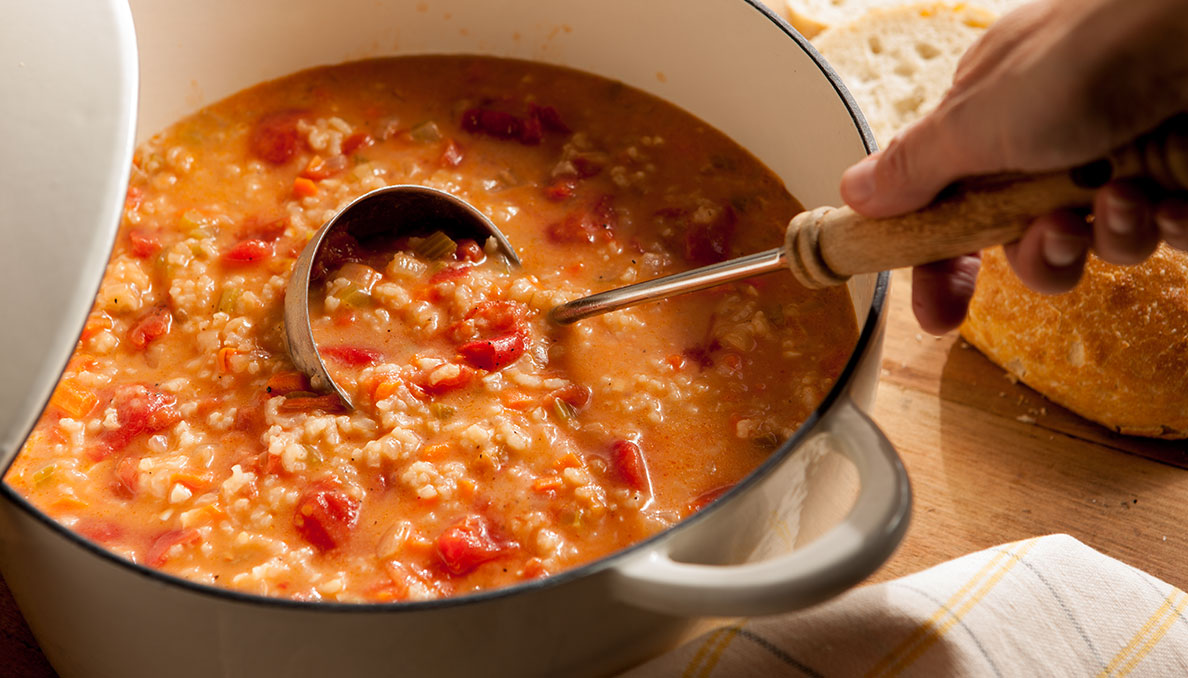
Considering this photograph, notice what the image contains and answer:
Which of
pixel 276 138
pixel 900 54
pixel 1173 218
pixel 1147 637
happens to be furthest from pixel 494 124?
pixel 1147 637

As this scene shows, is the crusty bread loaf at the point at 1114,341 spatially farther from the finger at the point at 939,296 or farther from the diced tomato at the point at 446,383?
the diced tomato at the point at 446,383

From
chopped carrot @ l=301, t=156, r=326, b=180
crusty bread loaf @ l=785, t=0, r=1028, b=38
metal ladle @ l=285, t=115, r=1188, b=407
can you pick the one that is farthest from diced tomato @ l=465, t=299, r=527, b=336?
crusty bread loaf @ l=785, t=0, r=1028, b=38

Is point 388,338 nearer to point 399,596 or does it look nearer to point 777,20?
point 399,596

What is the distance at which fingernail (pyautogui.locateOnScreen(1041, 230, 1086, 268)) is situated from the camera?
63.0 inches

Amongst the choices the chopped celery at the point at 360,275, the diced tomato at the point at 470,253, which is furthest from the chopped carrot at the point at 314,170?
the diced tomato at the point at 470,253

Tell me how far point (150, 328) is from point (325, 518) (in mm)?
814

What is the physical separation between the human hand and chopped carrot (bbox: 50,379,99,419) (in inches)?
71.0

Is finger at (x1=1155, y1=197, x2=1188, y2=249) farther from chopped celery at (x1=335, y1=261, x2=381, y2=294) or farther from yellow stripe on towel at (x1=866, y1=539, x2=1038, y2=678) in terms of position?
→ chopped celery at (x1=335, y1=261, x2=381, y2=294)

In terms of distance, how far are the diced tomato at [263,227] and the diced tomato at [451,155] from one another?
0.48m

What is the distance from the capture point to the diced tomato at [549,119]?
3.18m

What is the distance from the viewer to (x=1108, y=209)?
1486mm

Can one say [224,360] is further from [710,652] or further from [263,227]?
[710,652]

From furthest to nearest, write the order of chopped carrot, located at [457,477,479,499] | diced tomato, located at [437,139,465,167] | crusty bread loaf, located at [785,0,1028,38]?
crusty bread loaf, located at [785,0,1028,38], diced tomato, located at [437,139,465,167], chopped carrot, located at [457,477,479,499]

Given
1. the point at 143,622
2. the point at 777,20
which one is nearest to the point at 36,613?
the point at 143,622
